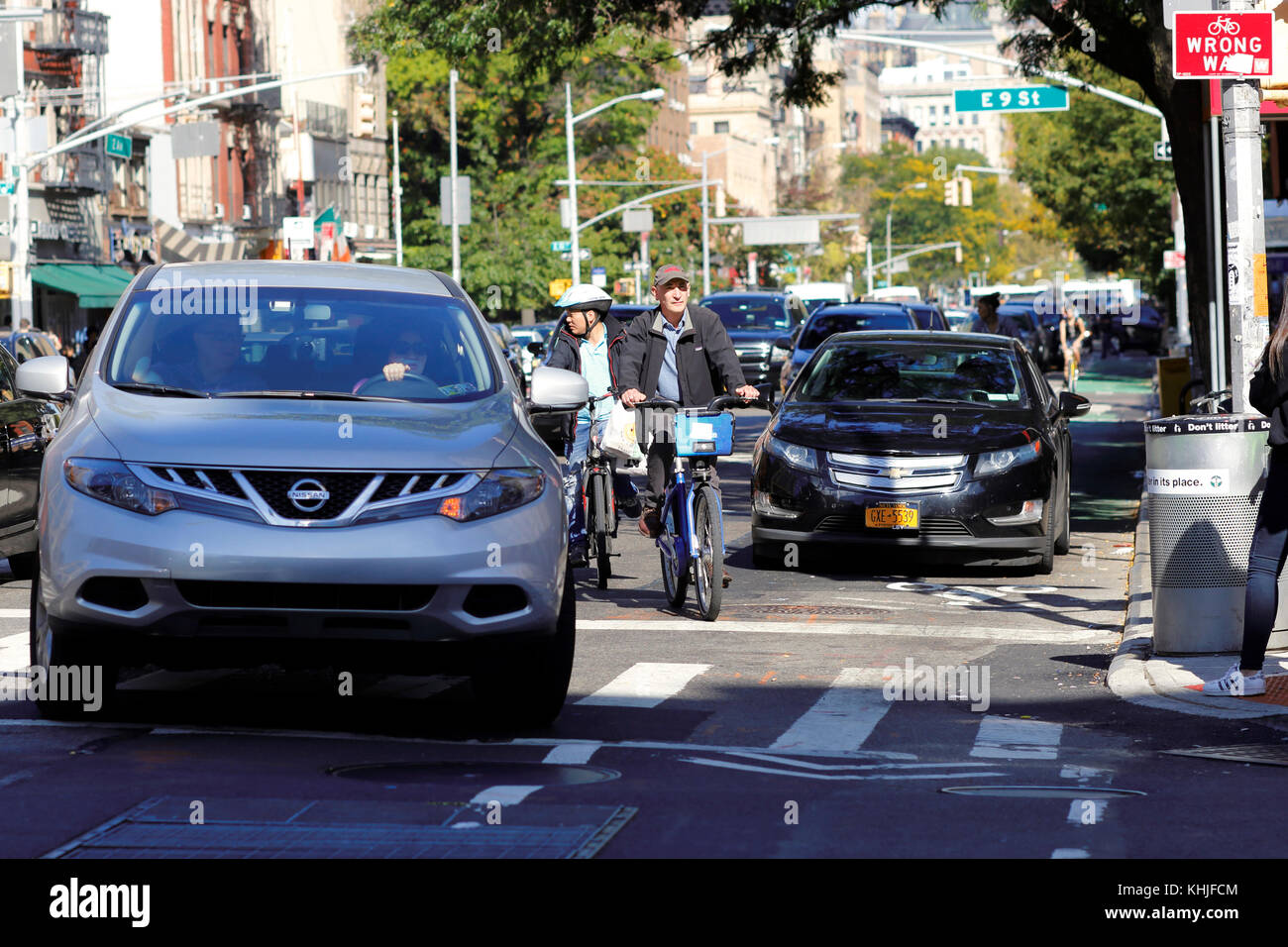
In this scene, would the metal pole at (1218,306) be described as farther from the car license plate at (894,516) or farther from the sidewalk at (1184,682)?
the sidewalk at (1184,682)

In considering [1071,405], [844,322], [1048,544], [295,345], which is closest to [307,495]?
[295,345]

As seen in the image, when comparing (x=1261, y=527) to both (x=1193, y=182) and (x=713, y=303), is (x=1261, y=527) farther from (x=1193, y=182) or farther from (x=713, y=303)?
(x=713, y=303)

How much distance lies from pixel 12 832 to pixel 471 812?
131 cm

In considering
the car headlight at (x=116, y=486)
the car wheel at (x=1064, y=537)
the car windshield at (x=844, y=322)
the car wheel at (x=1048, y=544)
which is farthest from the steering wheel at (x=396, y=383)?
the car windshield at (x=844, y=322)

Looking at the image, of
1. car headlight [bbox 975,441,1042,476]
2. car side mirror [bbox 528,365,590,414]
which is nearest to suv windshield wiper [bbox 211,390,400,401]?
car side mirror [bbox 528,365,590,414]

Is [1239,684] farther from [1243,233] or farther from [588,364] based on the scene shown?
[588,364]

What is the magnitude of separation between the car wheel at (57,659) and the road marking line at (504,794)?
5.48ft

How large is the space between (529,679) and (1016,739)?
1.90 metres

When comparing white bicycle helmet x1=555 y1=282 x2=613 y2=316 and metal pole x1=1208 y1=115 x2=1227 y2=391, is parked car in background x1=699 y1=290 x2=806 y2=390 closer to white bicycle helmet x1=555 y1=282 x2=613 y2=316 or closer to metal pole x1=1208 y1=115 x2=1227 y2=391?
metal pole x1=1208 y1=115 x2=1227 y2=391

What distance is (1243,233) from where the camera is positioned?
1117 centimetres

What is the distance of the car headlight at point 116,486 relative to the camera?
24.6ft

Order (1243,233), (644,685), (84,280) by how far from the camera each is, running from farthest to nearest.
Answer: (84,280) → (1243,233) → (644,685)
